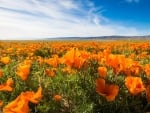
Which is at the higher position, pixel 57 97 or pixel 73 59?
pixel 73 59

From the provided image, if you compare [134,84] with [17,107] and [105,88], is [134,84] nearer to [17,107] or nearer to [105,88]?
[105,88]

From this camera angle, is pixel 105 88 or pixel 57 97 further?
pixel 57 97

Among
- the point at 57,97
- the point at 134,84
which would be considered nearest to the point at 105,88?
the point at 134,84

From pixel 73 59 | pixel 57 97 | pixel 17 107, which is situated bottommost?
pixel 57 97

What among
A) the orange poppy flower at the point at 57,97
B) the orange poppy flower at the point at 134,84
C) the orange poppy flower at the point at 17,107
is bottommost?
the orange poppy flower at the point at 57,97

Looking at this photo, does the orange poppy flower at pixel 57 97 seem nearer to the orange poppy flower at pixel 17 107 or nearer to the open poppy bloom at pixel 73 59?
the open poppy bloom at pixel 73 59

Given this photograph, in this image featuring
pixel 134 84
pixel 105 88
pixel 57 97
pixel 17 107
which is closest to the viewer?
pixel 17 107

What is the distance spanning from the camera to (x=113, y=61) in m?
3.49

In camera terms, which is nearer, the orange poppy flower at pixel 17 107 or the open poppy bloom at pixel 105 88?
the orange poppy flower at pixel 17 107

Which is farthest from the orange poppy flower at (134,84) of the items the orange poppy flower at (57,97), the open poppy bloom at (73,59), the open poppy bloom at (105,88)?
the orange poppy flower at (57,97)

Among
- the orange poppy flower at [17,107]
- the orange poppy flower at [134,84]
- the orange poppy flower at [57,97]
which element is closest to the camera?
the orange poppy flower at [17,107]

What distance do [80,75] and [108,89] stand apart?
659mm

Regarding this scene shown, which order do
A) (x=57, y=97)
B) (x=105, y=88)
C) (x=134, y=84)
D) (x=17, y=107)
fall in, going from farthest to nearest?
(x=57, y=97)
(x=105, y=88)
(x=134, y=84)
(x=17, y=107)

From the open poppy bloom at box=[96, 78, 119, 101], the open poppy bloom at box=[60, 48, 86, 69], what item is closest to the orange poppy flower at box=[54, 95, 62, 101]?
the open poppy bloom at box=[60, 48, 86, 69]
